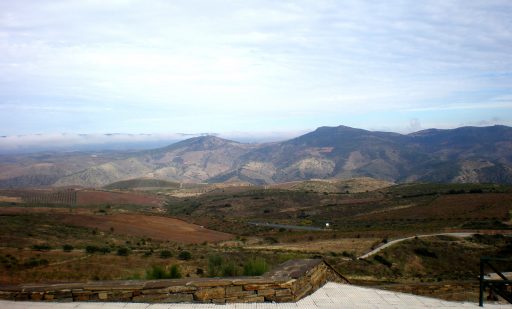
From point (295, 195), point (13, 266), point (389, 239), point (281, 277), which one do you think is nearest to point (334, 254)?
point (389, 239)

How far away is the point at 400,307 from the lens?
8.91 meters

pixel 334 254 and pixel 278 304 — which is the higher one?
pixel 278 304

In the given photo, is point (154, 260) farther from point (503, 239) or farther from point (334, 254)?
point (503, 239)

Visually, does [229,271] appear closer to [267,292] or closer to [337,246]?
[267,292]

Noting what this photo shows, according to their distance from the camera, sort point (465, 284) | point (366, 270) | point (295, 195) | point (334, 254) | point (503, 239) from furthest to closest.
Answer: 1. point (295, 195)
2. point (503, 239)
3. point (334, 254)
4. point (366, 270)
5. point (465, 284)

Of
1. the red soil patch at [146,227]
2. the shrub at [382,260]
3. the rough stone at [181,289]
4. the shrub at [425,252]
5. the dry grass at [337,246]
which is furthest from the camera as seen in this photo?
the red soil patch at [146,227]

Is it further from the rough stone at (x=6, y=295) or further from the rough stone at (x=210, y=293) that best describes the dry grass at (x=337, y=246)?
the rough stone at (x=6, y=295)

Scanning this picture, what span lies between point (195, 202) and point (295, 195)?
25.9 meters

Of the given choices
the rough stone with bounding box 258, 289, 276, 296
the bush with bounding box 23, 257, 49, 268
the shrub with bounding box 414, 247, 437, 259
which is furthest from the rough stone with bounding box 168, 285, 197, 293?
the shrub with bounding box 414, 247, 437, 259

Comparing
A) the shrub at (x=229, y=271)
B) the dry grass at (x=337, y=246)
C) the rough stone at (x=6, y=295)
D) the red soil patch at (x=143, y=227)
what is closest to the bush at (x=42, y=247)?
the red soil patch at (x=143, y=227)

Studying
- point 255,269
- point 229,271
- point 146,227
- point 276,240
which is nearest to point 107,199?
point 146,227

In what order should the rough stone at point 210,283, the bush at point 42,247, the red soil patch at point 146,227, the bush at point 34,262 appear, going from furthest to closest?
the red soil patch at point 146,227 < the bush at point 42,247 < the bush at point 34,262 < the rough stone at point 210,283

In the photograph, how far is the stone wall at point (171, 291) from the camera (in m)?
9.22

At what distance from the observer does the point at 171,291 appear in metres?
9.28
